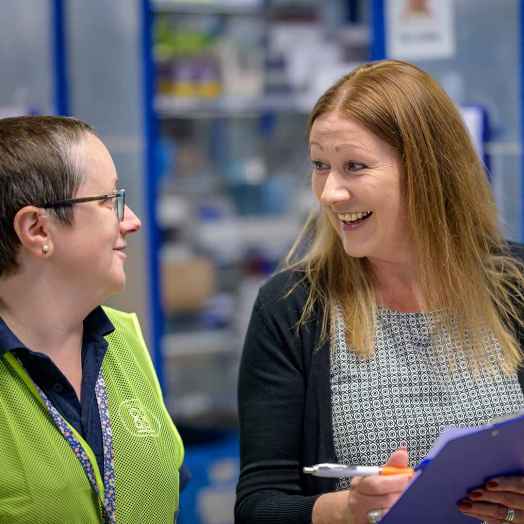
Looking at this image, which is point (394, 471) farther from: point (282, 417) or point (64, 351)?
point (64, 351)

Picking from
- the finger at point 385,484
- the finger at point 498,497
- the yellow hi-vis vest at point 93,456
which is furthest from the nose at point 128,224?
the finger at point 498,497

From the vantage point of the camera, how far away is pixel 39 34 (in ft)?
13.7

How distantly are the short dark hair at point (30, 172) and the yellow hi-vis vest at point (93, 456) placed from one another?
0.70 ft

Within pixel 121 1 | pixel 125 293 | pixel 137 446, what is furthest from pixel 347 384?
pixel 121 1

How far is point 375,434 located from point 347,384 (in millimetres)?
113

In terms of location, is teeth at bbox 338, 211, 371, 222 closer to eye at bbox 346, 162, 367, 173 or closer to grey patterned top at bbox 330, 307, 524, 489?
eye at bbox 346, 162, 367, 173

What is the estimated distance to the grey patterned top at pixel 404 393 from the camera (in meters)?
1.98

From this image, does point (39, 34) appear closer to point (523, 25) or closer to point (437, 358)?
point (523, 25)

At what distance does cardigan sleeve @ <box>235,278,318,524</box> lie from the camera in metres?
1.98

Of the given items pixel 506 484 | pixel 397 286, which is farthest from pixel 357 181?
pixel 506 484

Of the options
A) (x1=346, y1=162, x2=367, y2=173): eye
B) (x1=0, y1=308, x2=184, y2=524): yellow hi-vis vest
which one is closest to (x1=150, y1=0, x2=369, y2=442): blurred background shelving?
(x1=346, y1=162, x2=367, y2=173): eye

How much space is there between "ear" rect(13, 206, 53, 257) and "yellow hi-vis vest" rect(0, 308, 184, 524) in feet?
0.61

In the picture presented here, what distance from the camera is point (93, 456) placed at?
168cm

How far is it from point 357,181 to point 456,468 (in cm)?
63
